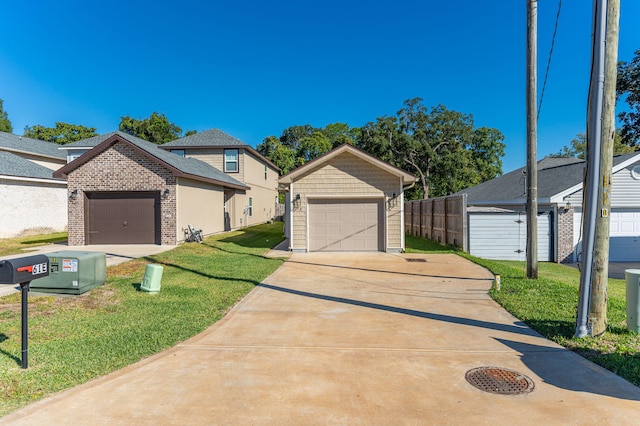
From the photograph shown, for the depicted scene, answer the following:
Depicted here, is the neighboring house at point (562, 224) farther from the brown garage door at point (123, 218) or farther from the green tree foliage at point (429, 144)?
the green tree foliage at point (429, 144)

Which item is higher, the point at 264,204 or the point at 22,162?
the point at 22,162

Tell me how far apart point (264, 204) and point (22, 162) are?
16.7 m

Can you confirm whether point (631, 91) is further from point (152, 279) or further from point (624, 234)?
point (152, 279)

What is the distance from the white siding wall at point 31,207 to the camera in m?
18.4

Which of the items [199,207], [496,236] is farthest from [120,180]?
[496,236]

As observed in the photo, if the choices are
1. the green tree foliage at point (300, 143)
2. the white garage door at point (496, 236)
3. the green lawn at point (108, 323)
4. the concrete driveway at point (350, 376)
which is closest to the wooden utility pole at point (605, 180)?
the concrete driveway at point (350, 376)

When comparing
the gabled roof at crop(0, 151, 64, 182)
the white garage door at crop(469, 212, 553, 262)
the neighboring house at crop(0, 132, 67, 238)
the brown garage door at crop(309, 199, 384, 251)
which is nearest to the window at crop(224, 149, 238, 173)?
the neighboring house at crop(0, 132, 67, 238)

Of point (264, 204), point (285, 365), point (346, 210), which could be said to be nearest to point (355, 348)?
point (285, 365)

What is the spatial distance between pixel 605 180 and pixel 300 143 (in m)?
56.8

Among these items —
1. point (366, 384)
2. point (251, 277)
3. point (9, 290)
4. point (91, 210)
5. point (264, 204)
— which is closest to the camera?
point (366, 384)

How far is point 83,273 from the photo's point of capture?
745cm

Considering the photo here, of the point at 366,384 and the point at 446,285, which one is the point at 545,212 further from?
the point at 366,384

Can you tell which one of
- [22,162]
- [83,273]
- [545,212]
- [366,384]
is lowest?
[366,384]

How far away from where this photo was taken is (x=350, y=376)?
13.3 feet
